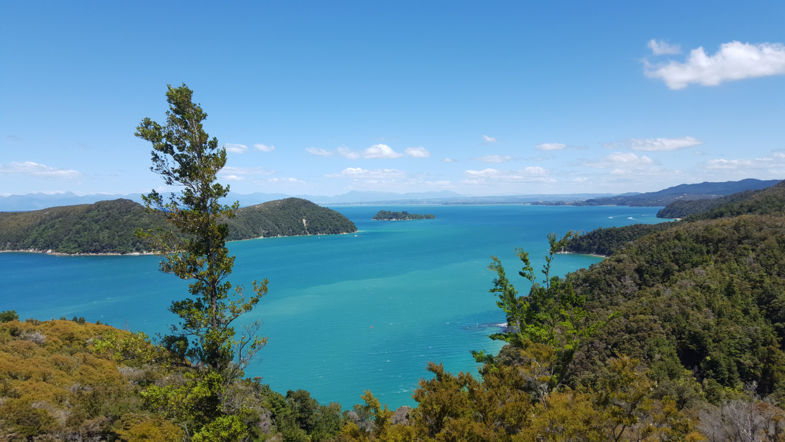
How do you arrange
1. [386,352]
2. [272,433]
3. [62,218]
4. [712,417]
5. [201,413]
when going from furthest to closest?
[62,218]
[386,352]
[272,433]
[712,417]
[201,413]

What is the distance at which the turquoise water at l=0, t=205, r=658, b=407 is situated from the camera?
41.5 m

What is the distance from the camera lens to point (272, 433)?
26.6 meters

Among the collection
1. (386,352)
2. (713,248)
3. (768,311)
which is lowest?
(386,352)

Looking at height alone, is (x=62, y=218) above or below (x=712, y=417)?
above

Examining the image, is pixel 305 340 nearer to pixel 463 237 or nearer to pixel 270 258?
pixel 270 258

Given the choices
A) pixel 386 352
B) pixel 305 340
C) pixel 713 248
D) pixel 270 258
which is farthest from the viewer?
pixel 270 258

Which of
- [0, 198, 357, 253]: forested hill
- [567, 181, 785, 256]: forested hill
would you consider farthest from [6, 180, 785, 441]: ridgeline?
[0, 198, 357, 253]: forested hill

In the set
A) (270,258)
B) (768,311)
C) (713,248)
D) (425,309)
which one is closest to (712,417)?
(768,311)

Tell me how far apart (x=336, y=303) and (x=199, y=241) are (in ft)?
190

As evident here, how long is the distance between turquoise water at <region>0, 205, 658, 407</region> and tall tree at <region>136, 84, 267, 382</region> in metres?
11.9

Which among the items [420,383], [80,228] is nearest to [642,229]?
[420,383]

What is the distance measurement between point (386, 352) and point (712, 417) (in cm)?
3291

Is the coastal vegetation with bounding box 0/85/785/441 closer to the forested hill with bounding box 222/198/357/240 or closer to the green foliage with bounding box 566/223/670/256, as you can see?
the green foliage with bounding box 566/223/670/256

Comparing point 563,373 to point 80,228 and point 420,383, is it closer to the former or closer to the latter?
point 420,383
